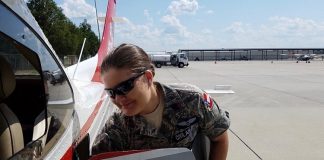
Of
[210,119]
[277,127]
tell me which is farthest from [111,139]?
[277,127]

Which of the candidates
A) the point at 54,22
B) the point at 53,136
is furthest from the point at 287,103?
the point at 54,22

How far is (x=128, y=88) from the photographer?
168cm

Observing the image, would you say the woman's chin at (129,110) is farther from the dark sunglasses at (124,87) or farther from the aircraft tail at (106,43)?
the aircraft tail at (106,43)

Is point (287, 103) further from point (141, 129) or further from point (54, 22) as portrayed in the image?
point (54, 22)

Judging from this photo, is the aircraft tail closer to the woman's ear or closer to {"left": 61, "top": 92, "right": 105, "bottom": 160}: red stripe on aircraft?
{"left": 61, "top": 92, "right": 105, "bottom": 160}: red stripe on aircraft

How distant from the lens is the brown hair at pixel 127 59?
1.71 meters

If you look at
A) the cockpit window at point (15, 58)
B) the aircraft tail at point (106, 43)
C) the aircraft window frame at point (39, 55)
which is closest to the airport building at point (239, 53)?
the aircraft tail at point (106, 43)

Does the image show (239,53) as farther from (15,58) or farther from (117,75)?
(117,75)

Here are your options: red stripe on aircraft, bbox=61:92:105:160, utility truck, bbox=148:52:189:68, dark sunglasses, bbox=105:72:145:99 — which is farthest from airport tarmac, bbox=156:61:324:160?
utility truck, bbox=148:52:189:68

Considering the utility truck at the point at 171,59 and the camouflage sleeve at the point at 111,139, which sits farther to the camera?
the utility truck at the point at 171,59

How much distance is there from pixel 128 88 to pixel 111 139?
37 centimetres

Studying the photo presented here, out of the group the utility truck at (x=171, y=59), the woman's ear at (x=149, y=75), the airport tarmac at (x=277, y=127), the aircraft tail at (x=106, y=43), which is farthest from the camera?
the utility truck at (x=171, y=59)

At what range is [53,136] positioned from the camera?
2.15 meters

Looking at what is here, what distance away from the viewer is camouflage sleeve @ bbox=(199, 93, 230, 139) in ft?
6.77
